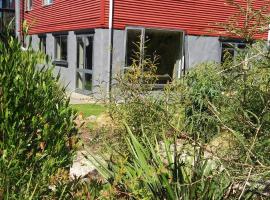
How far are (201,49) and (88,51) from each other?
4.90 meters

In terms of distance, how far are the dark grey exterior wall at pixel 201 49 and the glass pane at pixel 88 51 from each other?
4.04 metres

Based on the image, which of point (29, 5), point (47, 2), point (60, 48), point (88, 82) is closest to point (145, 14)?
point (88, 82)

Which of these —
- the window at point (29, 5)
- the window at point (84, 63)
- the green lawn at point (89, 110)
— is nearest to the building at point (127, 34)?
the window at point (84, 63)

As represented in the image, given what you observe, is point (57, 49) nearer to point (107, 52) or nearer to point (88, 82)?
point (88, 82)

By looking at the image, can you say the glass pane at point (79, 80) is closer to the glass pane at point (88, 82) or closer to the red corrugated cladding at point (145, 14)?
the glass pane at point (88, 82)

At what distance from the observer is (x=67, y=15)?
19.2 meters

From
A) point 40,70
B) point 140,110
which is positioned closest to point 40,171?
point 40,70

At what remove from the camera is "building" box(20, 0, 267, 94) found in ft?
52.5

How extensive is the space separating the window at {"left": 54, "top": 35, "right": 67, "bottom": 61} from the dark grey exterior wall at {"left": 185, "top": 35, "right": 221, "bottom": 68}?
6142 millimetres

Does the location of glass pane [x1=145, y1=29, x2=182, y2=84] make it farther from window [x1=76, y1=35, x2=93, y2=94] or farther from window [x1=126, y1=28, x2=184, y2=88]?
window [x1=76, y1=35, x2=93, y2=94]

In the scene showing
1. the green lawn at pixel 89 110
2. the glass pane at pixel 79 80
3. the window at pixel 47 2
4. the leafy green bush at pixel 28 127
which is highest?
the window at pixel 47 2

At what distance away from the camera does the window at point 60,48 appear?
67.2 ft

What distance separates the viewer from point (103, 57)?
15906 millimetres

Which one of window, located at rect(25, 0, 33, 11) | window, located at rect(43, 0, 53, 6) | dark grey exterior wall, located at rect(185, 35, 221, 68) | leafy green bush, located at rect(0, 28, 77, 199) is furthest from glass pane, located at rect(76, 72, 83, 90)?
leafy green bush, located at rect(0, 28, 77, 199)
